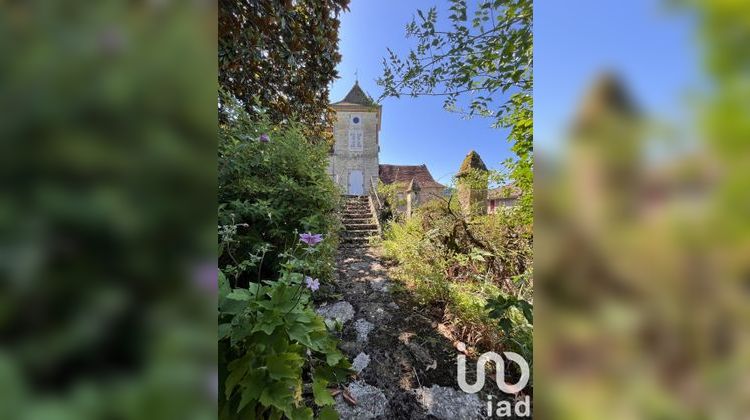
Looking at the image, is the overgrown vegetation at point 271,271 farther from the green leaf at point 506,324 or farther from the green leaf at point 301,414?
the green leaf at point 506,324

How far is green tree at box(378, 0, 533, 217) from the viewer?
3.05 ft

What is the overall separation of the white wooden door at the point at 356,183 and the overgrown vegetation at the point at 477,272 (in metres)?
2.19

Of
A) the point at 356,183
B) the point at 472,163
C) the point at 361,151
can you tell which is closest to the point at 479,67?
the point at 472,163

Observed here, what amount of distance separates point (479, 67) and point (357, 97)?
28.1 inches

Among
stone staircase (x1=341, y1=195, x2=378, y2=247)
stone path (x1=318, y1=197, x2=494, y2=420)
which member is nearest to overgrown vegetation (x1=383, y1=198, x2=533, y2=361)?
stone path (x1=318, y1=197, x2=494, y2=420)

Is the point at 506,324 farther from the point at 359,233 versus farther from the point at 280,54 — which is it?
the point at 359,233

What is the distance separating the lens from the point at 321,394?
0.90m

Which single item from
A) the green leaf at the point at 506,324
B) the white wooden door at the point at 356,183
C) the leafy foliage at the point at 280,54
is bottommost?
the green leaf at the point at 506,324

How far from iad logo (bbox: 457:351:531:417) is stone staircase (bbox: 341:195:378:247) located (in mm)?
2917

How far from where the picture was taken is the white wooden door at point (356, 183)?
500 centimetres

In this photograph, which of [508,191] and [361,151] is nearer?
[508,191]

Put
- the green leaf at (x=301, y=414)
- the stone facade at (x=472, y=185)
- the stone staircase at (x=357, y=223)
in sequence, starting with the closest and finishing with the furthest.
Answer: the green leaf at (x=301, y=414) → the stone facade at (x=472, y=185) → the stone staircase at (x=357, y=223)
